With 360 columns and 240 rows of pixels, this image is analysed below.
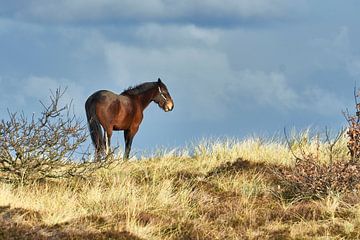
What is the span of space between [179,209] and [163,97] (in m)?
9.04

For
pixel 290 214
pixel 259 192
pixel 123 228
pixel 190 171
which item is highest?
pixel 190 171

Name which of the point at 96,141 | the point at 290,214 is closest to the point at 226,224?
the point at 290,214

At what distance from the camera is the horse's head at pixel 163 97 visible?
1897cm

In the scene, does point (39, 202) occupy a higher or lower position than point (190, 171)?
lower

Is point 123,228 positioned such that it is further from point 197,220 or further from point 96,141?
point 96,141

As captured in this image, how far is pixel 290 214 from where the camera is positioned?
9984 millimetres

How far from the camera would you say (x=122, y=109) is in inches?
692


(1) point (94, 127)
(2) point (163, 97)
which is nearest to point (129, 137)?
(1) point (94, 127)

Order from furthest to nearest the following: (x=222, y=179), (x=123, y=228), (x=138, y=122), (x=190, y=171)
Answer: (x=138, y=122)
(x=190, y=171)
(x=222, y=179)
(x=123, y=228)

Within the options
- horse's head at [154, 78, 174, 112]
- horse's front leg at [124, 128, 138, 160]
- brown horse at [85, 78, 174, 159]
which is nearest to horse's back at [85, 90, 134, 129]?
brown horse at [85, 78, 174, 159]

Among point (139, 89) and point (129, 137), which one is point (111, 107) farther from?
point (139, 89)

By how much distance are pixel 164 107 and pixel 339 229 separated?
35.2 feet

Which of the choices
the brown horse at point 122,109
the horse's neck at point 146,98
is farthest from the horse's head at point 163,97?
the horse's neck at point 146,98

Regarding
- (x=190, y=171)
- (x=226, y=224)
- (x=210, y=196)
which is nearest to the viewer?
(x=226, y=224)
